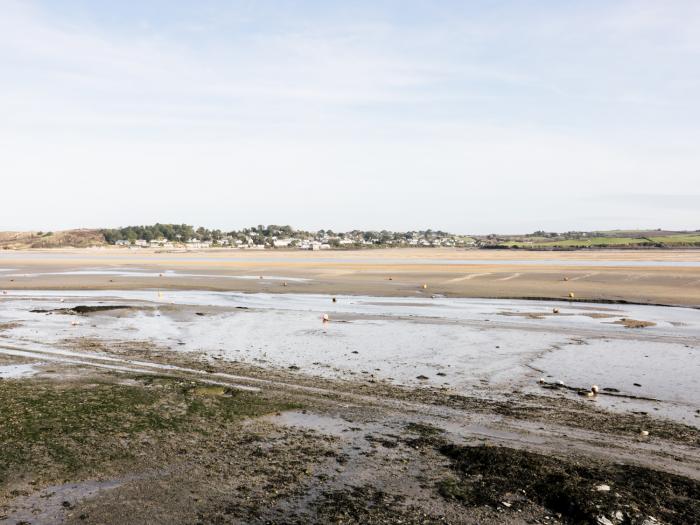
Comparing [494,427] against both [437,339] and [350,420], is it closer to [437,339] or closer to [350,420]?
[350,420]

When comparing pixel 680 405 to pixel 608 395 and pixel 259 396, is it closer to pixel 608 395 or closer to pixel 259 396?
pixel 608 395

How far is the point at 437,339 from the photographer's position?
1961cm

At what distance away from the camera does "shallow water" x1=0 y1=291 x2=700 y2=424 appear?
13938 mm

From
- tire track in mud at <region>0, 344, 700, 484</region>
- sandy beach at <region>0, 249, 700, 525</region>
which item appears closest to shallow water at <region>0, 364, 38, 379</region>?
sandy beach at <region>0, 249, 700, 525</region>

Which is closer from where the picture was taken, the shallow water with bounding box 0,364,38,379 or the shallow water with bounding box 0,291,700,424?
the shallow water with bounding box 0,364,38,379

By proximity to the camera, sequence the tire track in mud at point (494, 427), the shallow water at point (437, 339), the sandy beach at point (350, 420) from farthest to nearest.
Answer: the shallow water at point (437, 339)
the tire track in mud at point (494, 427)
the sandy beach at point (350, 420)

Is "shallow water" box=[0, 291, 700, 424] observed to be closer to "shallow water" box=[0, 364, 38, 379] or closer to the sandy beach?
the sandy beach

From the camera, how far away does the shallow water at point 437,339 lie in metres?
13.9

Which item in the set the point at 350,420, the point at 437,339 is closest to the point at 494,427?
the point at 350,420

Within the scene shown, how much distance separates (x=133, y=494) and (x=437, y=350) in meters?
11.9

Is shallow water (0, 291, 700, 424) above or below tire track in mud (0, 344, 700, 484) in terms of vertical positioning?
below

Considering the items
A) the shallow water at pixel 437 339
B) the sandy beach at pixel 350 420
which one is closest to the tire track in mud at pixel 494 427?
the sandy beach at pixel 350 420

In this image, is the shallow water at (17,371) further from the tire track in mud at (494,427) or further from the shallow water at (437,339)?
the shallow water at (437,339)

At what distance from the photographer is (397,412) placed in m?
10.8
